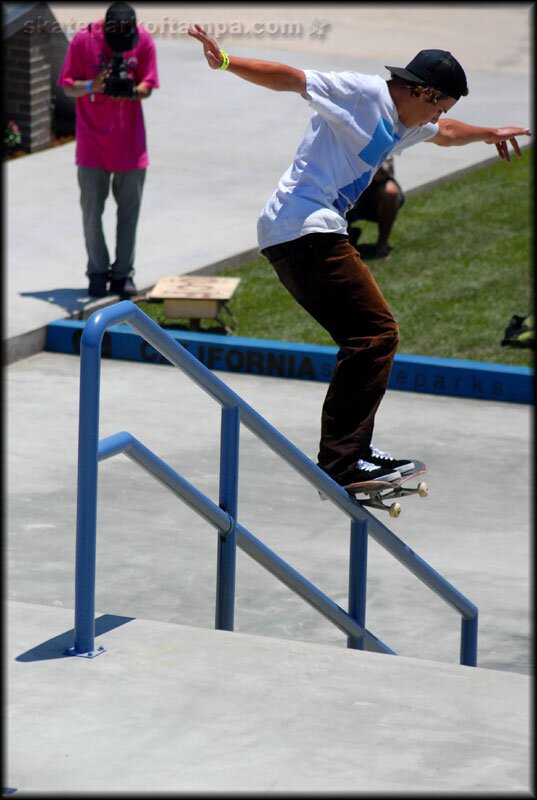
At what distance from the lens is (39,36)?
48.9ft

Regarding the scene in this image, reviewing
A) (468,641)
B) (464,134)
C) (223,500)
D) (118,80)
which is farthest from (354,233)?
(223,500)

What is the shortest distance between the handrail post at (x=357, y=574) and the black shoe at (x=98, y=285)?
19.2ft

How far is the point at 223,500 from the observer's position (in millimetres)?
5090

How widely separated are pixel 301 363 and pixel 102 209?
A: 1922mm

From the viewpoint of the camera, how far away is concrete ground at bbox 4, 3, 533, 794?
12.4 feet

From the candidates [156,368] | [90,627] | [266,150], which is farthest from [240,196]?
[90,627]

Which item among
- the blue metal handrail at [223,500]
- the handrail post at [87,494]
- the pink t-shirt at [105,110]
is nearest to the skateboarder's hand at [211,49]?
the blue metal handrail at [223,500]

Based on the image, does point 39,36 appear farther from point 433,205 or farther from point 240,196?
point 433,205

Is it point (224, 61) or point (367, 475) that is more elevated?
point (224, 61)

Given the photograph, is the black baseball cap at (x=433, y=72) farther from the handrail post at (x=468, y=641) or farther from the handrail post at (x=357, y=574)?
the handrail post at (x=468, y=641)

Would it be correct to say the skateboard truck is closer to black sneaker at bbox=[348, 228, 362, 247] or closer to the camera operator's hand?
the camera operator's hand

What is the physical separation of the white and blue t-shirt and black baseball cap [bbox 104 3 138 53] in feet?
18.2

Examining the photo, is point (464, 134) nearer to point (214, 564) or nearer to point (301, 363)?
point (214, 564)

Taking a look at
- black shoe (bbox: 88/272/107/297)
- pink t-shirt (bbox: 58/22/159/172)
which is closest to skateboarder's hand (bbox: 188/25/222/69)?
pink t-shirt (bbox: 58/22/159/172)
